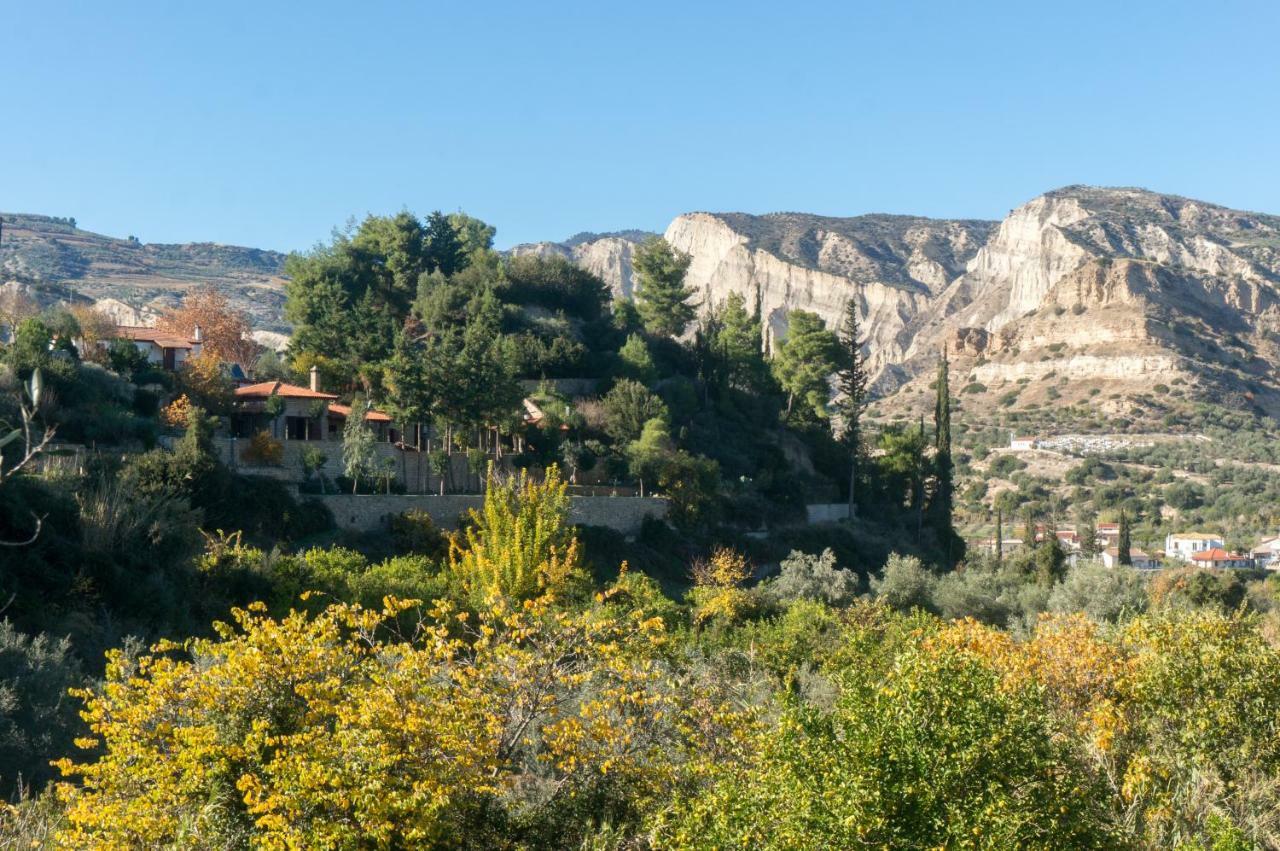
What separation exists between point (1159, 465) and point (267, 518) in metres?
81.2

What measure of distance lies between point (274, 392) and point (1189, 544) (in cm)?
5633

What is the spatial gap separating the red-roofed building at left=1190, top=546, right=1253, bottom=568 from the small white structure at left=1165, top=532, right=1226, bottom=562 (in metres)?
2.15

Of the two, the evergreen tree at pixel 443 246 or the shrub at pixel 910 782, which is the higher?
the evergreen tree at pixel 443 246

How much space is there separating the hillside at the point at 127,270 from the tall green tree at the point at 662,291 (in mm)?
42111

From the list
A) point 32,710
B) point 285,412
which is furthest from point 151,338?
point 32,710

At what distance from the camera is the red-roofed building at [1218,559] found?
69.9 meters

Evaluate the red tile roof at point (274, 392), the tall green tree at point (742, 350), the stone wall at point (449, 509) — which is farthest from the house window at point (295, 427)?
the tall green tree at point (742, 350)

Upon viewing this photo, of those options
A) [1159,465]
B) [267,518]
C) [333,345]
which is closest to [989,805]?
[267,518]

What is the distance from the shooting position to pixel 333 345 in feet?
160

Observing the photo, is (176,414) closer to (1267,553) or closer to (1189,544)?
(1189,544)

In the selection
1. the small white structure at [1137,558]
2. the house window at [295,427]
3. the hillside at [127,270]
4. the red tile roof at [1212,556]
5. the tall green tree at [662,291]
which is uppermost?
the hillside at [127,270]

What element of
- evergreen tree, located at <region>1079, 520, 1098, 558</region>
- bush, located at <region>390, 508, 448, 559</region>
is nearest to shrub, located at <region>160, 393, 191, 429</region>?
bush, located at <region>390, 508, 448, 559</region>

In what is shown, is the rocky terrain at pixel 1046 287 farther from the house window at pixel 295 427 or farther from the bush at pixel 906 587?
the house window at pixel 295 427

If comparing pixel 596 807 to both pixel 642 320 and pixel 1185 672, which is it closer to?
pixel 1185 672
